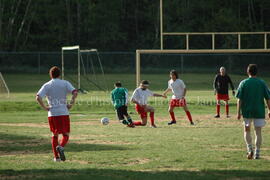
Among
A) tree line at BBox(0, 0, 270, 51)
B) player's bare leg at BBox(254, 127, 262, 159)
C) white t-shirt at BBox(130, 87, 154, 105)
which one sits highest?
tree line at BBox(0, 0, 270, 51)

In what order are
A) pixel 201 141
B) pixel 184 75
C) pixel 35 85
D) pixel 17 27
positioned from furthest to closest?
pixel 17 27
pixel 184 75
pixel 35 85
pixel 201 141

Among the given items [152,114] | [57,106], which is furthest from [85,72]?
[57,106]

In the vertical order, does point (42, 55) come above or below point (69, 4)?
below

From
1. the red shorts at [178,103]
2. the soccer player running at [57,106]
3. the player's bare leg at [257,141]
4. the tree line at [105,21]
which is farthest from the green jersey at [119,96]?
the tree line at [105,21]

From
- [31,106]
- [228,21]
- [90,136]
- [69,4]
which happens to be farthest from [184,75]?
[90,136]

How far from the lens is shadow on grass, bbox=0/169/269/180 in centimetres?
1108

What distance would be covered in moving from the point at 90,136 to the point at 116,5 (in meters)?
42.8

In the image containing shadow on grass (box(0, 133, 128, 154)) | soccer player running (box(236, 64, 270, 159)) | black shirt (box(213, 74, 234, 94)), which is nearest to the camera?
soccer player running (box(236, 64, 270, 159))

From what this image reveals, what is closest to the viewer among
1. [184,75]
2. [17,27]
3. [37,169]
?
[37,169]

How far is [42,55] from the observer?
5247 cm

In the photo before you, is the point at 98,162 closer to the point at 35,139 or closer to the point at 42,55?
A: the point at 35,139

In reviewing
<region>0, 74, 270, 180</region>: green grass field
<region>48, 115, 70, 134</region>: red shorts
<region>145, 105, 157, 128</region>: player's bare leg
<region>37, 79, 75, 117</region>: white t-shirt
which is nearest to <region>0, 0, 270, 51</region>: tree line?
<region>0, 74, 270, 180</region>: green grass field

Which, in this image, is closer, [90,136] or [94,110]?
[90,136]

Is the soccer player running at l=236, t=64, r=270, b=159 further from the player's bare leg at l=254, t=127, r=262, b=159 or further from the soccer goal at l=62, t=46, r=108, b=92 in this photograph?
the soccer goal at l=62, t=46, r=108, b=92
